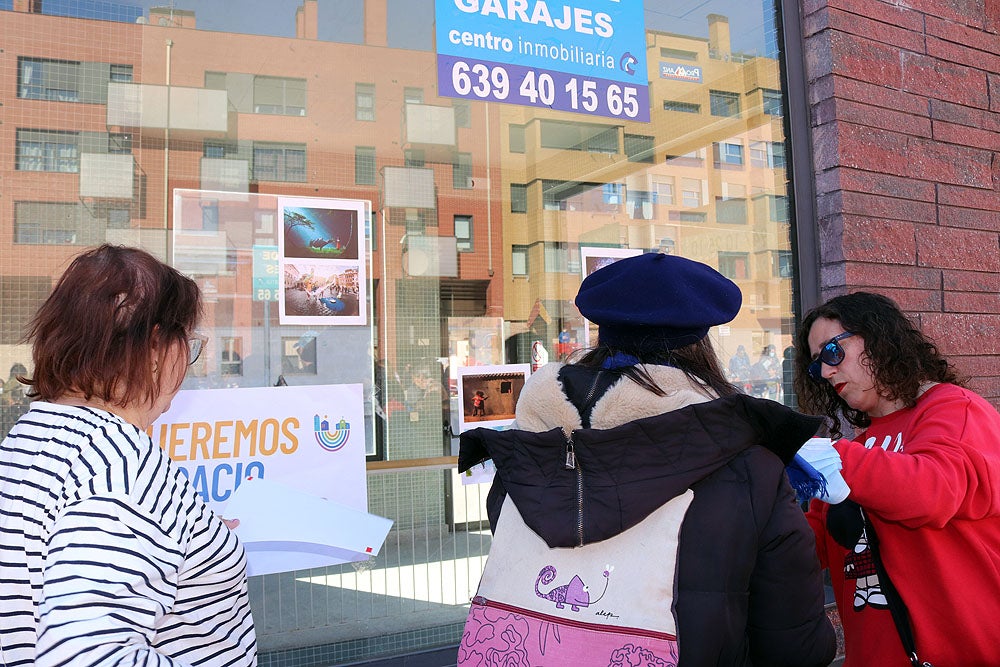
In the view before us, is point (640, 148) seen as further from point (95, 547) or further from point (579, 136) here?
point (95, 547)

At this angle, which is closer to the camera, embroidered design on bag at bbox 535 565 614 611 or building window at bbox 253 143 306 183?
embroidered design on bag at bbox 535 565 614 611

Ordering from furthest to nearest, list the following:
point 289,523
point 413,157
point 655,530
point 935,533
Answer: point 413,157 → point 289,523 → point 935,533 → point 655,530

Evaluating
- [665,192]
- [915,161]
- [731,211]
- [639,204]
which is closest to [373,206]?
[639,204]

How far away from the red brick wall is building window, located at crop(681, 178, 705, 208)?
52cm

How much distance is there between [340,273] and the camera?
2.85 metres

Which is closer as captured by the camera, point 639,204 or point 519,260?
point 519,260

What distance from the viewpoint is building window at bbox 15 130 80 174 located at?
253 centimetres

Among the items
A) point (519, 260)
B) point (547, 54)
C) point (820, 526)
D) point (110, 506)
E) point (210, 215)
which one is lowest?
point (820, 526)

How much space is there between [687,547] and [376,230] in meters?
2.05

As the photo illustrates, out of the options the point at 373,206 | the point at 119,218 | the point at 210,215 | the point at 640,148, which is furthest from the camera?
the point at 640,148

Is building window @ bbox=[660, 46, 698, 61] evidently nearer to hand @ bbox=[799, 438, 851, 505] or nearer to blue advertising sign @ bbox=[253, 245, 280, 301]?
blue advertising sign @ bbox=[253, 245, 280, 301]

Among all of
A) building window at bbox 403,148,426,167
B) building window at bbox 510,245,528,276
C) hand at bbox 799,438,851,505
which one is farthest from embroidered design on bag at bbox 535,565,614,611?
building window at bbox 403,148,426,167

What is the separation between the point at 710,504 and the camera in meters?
1.24

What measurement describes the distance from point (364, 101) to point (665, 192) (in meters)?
1.44
